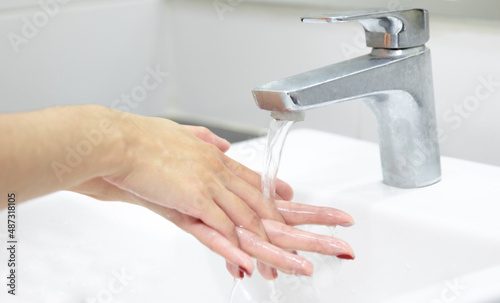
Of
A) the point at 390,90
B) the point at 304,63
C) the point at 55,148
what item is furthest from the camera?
the point at 304,63

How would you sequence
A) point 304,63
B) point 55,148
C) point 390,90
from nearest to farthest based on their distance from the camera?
point 55,148 < point 390,90 < point 304,63

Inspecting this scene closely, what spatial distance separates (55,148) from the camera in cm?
41

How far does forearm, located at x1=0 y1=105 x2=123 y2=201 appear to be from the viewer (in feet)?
1.28

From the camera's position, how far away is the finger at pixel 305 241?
0.47 meters

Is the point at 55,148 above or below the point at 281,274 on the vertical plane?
above

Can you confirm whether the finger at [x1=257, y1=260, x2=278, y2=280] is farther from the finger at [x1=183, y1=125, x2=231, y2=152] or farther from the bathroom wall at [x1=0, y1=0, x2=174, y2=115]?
the bathroom wall at [x1=0, y1=0, x2=174, y2=115]

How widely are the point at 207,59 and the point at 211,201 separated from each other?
420 millimetres

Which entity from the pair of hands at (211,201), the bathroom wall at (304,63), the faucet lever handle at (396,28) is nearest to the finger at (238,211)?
the pair of hands at (211,201)

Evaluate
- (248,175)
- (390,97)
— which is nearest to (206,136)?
(248,175)

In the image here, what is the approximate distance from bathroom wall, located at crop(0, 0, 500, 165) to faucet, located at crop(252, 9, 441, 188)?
0.38ft

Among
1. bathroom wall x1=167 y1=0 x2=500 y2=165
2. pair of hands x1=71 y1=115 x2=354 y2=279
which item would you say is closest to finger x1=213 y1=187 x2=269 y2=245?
pair of hands x1=71 y1=115 x2=354 y2=279

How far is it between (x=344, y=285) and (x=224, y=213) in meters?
0.14

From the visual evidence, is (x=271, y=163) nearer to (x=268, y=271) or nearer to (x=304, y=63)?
(x=268, y=271)

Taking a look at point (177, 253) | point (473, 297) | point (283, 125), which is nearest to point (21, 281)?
point (177, 253)
